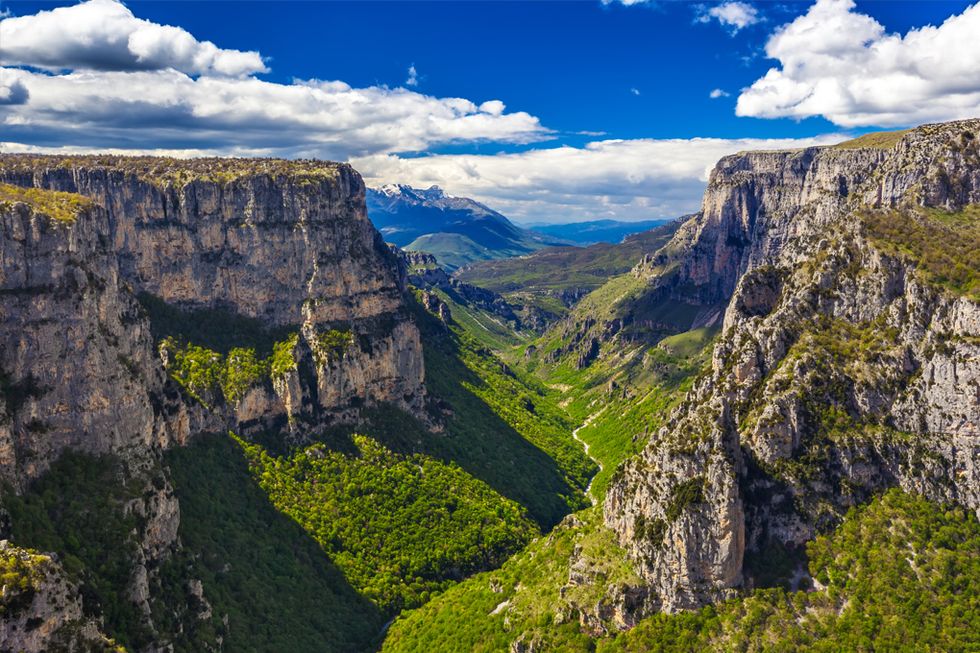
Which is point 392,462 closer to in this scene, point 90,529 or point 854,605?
point 90,529

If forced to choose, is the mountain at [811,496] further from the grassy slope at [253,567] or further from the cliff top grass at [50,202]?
the cliff top grass at [50,202]

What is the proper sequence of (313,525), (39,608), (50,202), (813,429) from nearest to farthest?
(39,608), (50,202), (813,429), (313,525)

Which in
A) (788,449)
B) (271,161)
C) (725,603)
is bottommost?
(725,603)

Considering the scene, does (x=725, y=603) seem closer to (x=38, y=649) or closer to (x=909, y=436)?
(x=909, y=436)

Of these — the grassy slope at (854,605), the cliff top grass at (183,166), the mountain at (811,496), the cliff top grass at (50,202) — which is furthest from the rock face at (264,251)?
the grassy slope at (854,605)

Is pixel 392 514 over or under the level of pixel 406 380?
under

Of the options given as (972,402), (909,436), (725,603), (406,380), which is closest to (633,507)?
(725,603)

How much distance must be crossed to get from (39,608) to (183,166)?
422ft

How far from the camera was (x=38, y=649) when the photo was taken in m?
66.8

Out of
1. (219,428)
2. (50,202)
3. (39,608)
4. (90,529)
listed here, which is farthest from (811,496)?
(50,202)

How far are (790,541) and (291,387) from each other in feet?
340

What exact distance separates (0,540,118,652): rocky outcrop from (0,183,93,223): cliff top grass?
146 feet

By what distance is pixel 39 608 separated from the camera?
220 feet

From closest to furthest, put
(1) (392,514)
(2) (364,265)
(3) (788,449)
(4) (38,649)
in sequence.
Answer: (4) (38,649) < (3) (788,449) < (1) (392,514) < (2) (364,265)
